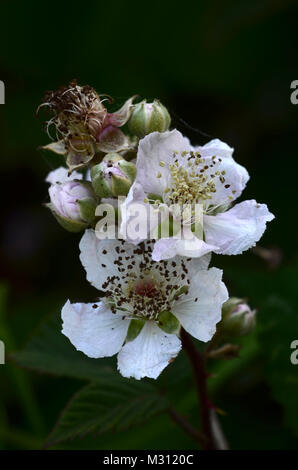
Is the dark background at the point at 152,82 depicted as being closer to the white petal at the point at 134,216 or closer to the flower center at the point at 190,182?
the flower center at the point at 190,182

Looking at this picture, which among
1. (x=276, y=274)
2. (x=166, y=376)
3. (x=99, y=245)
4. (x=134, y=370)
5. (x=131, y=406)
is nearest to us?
(x=134, y=370)

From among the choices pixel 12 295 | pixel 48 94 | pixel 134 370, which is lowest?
pixel 12 295

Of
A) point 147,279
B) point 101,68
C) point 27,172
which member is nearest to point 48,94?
point 147,279

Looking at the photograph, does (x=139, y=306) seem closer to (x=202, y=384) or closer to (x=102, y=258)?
(x=102, y=258)

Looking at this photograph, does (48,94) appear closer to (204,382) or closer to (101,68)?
(204,382)

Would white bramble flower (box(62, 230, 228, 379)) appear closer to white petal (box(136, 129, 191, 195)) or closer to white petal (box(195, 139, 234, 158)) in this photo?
white petal (box(136, 129, 191, 195))

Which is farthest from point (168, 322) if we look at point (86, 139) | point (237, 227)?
point (86, 139)
